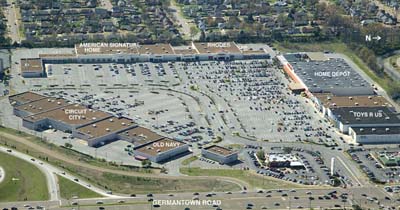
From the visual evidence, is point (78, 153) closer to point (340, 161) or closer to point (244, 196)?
point (244, 196)

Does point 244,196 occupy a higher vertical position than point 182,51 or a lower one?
lower

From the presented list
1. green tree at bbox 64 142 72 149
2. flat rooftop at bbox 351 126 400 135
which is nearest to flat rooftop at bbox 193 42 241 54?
flat rooftop at bbox 351 126 400 135

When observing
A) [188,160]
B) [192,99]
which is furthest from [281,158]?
[192,99]

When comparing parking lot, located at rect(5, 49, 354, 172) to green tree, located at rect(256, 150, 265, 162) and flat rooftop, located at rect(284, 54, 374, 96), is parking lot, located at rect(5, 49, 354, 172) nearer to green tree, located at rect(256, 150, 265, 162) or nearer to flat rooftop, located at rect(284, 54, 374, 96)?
flat rooftop, located at rect(284, 54, 374, 96)

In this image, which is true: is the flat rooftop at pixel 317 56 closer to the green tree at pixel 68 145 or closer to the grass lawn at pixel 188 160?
the grass lawn at pixel 188 160

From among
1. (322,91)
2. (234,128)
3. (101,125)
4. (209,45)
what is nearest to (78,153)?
(101,125)

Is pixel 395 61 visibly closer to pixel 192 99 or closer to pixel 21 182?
pixel 192 99

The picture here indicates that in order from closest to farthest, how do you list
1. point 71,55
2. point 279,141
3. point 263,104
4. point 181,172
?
point 181,172 < point 279,141 < point 263,104 < point 71,55

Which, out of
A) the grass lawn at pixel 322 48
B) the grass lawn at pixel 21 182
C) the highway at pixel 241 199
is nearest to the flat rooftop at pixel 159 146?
the highway at pixel 241 199
